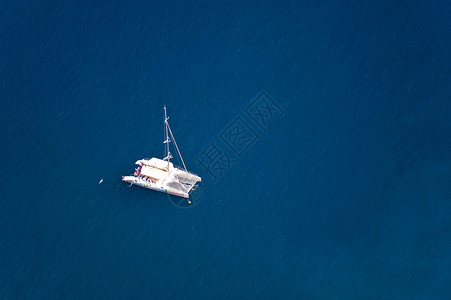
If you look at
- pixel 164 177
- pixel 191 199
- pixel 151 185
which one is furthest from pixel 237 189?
pixel 151 185

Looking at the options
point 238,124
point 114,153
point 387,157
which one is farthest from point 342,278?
point 114,153

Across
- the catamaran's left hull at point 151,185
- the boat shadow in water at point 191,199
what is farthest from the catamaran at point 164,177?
the boat shadow in water at point 191,199

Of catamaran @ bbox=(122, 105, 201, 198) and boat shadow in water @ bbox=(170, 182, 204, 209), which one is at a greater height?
catamaran @ bbox=(122, 105, 201, 198)

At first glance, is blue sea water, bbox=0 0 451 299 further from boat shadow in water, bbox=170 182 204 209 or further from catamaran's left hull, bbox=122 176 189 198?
catamaran's left hull, bbox=122 176 189 198

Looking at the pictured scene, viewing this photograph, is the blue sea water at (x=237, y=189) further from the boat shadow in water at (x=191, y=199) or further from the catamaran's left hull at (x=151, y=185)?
the catamaran's left hull at (x=151, y=185)

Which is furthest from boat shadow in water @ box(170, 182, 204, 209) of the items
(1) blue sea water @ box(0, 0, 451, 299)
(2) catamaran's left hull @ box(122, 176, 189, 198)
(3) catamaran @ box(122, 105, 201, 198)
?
(1) blue sea water @ box(0, 0, 451, 299)

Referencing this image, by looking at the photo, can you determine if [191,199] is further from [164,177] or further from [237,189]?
[237,189]
